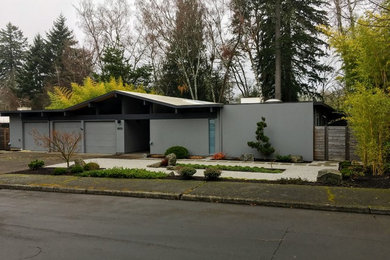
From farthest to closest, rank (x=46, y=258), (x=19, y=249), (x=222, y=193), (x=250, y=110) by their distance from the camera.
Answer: (x=250, y=110)
(x=222, y=193)
(x=19, y=249)
(x=46, y=258)

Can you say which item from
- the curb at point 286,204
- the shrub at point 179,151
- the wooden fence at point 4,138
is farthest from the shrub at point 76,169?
the wooden fence at point 4,138

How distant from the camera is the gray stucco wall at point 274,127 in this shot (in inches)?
572

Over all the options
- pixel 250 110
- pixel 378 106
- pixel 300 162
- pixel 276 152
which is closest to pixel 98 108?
pixel 250 110

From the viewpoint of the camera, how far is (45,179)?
9.83 m

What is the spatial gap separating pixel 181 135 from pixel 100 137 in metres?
5.37

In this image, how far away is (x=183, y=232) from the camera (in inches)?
199

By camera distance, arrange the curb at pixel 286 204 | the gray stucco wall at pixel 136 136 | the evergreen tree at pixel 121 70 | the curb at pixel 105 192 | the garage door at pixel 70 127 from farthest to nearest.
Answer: the evergreen tree at pixel 121 70 < the garage door at pixel 70 127 < the gray stucco wall at pixel 136 136 < the curb at pixel 105 192 < the curb at pixel 286 204

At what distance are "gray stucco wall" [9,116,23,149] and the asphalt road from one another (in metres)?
15.8

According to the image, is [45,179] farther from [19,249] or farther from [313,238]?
[313,238]

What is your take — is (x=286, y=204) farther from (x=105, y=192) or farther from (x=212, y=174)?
(x=105, y=192)

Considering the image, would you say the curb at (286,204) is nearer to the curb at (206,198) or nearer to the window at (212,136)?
the curb at (206,198)

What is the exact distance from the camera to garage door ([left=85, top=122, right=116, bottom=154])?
1880 cm

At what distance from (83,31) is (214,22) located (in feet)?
47.8

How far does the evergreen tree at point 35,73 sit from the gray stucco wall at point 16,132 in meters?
22.0
